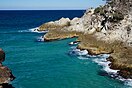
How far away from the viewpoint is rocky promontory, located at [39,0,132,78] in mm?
62650

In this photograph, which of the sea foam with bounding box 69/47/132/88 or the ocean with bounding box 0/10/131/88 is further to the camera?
the sea foam with bounding box 69/47/132/88

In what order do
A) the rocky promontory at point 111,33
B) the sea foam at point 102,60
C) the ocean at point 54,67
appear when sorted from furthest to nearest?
the rocky promontory at point 111,33 < the sea foam at point 102,60 < the ocean at point 54,67

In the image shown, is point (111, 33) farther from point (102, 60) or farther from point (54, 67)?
point (54, 67)

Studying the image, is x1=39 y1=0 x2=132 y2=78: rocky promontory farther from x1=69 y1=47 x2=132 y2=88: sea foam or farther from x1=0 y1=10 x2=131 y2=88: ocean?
x1=0 y1=10 x2=131 y2=88: ocean

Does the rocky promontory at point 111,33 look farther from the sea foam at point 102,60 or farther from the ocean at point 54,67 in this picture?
the ocean at point 54,67

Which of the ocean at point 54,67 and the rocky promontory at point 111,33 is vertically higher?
the rocky promontory at point 111,33

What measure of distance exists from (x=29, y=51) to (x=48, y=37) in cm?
1810

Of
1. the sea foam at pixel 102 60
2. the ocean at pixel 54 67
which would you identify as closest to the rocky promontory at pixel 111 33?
the sea foam at pixel 102 60

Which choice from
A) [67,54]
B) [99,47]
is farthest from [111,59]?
[67,54]

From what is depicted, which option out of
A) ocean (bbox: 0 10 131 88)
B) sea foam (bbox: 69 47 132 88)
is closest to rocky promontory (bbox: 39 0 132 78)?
sea foam (bbox: 69 47 132 88)

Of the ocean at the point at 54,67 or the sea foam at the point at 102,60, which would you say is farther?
the sea foam at the point at 102,60

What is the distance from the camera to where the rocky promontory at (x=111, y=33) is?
2467 inches

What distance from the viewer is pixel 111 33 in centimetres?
8162

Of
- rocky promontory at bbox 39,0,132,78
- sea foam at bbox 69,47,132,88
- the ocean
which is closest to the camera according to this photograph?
the ocean
